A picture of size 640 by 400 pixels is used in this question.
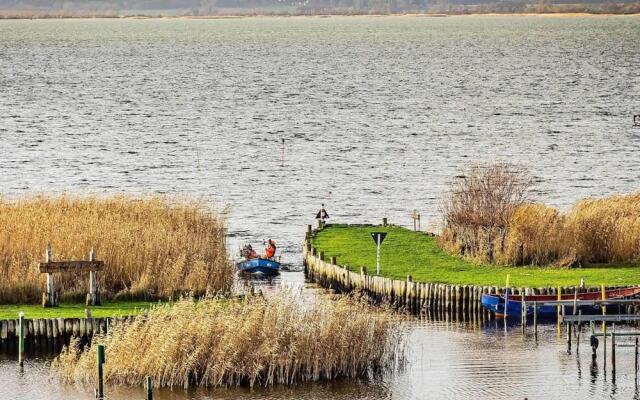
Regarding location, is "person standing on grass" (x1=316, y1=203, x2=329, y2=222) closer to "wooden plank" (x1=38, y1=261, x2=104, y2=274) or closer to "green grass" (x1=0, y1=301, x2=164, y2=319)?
"green grass" (x1=0, y1=301, x2=164, y2=319)

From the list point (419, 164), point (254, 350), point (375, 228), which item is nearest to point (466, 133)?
point (419, 164)

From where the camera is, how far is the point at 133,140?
14212 centimetres

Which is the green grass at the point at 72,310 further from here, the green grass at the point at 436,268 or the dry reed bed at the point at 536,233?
the dry reed bed at the point at 536,233

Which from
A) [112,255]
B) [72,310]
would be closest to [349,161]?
[112,255]

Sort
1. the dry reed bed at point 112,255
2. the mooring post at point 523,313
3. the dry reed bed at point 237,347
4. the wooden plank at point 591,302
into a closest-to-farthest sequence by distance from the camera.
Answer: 1. the dry reed bed at point 237,347
2. the wooden plank at point 591,302
3. the mooring post at point 523,313
4. the dry reed bed at point 112,255

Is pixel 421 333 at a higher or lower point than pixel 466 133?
lower

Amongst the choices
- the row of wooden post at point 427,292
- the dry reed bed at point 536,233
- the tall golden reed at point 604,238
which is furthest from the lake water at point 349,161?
the tall golden reed at point 604,238

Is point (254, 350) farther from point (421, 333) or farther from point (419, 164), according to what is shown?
point (419, 164)

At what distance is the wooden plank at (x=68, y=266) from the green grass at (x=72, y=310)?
1316mm

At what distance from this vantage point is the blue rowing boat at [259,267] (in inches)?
2657

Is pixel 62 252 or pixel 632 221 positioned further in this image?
pixel 632 221

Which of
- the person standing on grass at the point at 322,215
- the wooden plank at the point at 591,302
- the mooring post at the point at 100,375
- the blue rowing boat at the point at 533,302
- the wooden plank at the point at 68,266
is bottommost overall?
the mooring post at the point at 100,375

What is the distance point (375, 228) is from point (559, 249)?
12909 millimetres

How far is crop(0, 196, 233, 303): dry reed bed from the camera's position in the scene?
56125mm
